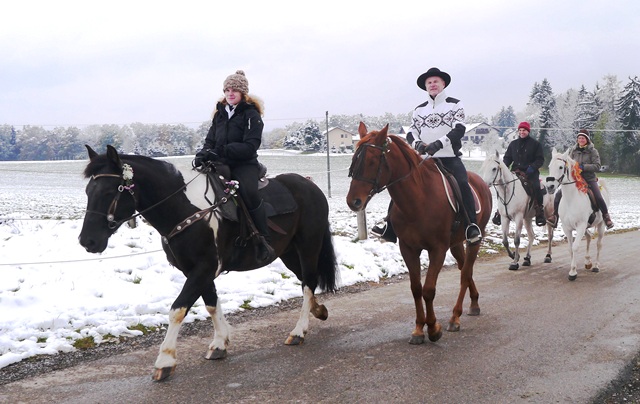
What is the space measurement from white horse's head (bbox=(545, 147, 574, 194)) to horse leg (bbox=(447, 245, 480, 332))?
4536 millimetres

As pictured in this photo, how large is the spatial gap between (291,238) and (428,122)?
2.27 meters

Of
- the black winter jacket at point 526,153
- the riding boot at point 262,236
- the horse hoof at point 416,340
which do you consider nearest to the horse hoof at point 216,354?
the riding boot at point 262,236

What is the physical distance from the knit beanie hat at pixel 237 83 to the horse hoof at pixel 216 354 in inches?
107

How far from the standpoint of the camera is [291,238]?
267 inches

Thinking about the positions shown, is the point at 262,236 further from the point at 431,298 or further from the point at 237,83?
the point at 431,298

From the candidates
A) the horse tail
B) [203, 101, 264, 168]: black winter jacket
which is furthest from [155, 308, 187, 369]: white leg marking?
the horse tail

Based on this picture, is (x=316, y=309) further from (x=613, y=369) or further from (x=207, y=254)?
(x=613, y=369)

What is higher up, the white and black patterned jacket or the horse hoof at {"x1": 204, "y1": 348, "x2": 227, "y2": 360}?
the white and black patterned jacket

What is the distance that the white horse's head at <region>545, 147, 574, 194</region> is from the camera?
11297 mm

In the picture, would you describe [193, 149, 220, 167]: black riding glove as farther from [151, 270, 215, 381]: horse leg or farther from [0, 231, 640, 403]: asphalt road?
[0, 231, 640, 403]: asphalt road

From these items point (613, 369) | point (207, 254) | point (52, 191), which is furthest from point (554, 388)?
point (52, 191)

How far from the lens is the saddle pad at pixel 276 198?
6.34 meters

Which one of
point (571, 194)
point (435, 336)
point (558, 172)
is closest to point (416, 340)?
point (435, 336)

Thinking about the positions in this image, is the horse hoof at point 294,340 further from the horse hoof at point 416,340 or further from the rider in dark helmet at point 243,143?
the horse hoof at point 416,340
